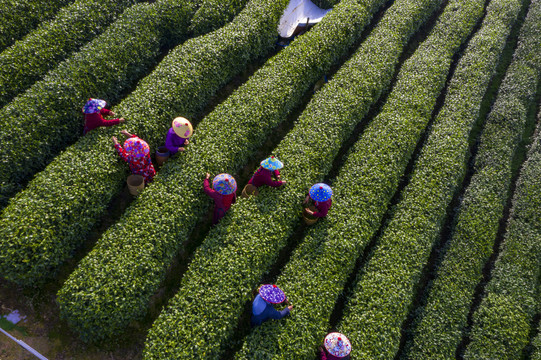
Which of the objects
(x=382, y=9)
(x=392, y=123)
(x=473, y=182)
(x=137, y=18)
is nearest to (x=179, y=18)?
(x=137, y=18)

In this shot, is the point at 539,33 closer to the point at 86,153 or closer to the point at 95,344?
the point at 86,153

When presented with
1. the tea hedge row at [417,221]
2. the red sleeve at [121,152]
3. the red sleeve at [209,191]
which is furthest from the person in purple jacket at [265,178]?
the tea hedge row at [417,221]


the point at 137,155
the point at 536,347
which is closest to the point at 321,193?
the point at 137,155

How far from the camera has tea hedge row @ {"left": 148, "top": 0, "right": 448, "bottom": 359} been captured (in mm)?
7672

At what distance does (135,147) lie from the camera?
346 inches

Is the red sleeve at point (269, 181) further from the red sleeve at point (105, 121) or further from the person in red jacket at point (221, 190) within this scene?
the red sleeve at point (105, 121)

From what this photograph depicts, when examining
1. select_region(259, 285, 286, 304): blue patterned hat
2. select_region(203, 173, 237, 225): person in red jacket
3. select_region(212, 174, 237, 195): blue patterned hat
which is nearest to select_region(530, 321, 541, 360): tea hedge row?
select_region(259, 285, 286, 304): blue patterned hat

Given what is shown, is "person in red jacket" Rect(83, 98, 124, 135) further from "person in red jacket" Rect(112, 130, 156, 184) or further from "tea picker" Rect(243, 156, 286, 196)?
"tea picker" Rect(243, 156, 286, 196)

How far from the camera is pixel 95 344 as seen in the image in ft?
26.0

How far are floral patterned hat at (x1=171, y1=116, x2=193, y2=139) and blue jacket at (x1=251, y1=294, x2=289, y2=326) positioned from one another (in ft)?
16.2

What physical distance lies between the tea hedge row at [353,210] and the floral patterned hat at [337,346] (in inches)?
20.7

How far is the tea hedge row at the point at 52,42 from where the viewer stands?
10758 mm

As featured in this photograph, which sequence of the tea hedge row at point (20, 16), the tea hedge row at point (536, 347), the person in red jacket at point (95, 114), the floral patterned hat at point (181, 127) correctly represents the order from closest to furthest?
the floral patterned hat at point (181, 127) → the person in red jacket at point (95, 114) → the tea hedge row at point (536, 347) → the tea hedge row at point (20, 16)

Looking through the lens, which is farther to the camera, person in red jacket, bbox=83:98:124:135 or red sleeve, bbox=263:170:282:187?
red sleeve, bbox=263:170:282:187
